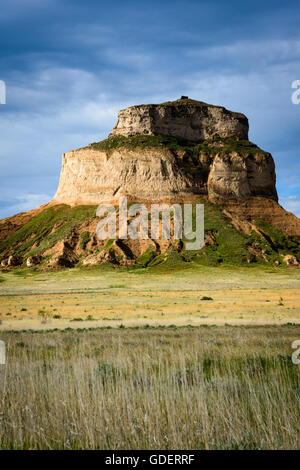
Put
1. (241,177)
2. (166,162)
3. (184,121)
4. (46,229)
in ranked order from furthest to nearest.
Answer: (184,121), (241,177), (166,162), (46,229)

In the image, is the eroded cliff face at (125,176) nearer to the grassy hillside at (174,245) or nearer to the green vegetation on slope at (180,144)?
the green vegetation on slope at (180,144)

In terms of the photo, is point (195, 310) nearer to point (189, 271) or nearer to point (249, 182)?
point (189, 271)

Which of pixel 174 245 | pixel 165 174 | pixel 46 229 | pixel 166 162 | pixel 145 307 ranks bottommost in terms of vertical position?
pixel 145 307

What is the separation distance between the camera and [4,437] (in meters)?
5.30

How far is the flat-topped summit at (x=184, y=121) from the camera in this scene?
402ft

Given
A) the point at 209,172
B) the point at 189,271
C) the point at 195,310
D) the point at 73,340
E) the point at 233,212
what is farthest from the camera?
the point at 209,172

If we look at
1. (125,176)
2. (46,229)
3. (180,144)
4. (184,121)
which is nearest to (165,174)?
(125,176)

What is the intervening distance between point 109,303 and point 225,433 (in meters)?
33.0

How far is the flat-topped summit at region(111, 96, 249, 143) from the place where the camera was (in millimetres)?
122500

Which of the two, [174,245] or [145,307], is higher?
[174,245]

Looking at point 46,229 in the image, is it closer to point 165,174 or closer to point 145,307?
point 165,174

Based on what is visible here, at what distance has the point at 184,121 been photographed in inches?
4946

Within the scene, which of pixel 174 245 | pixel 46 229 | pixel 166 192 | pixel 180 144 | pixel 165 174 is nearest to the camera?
pixel 174 245

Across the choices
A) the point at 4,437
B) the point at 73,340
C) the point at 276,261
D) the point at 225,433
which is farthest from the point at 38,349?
the point at 276,261
